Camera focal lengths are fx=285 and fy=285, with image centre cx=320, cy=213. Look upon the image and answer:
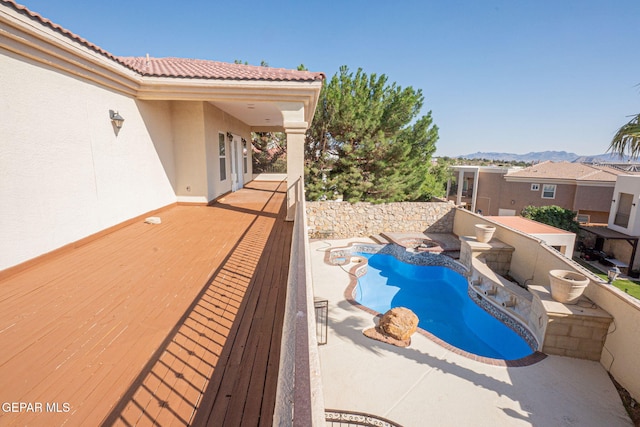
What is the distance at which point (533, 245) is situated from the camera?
1105 cm

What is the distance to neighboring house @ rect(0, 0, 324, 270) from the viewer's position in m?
3.74

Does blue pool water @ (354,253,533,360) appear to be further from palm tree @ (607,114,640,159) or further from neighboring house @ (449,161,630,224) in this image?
neighboring house @ (449,161,630,224)

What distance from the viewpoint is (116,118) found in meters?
5.64

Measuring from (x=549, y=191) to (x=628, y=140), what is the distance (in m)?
26.0

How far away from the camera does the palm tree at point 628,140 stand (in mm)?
5109

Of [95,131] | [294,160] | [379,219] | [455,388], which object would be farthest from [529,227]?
[95,131]

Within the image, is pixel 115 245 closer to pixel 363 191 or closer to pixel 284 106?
pixel 284 106

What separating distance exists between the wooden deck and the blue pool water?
26.9ft

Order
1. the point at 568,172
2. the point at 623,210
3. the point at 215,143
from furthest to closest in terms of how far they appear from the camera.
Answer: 1. the point at 568,172
2. the point at 623,210
3. the point at 215,143

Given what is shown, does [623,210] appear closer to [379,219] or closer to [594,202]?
[594,202]

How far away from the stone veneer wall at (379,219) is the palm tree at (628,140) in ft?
42.4

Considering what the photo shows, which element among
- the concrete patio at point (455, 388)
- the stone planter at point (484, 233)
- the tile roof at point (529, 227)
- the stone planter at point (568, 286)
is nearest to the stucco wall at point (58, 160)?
the concrete patio at point (455, 388)

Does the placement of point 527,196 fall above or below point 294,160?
below

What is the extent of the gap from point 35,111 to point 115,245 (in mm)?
2296
